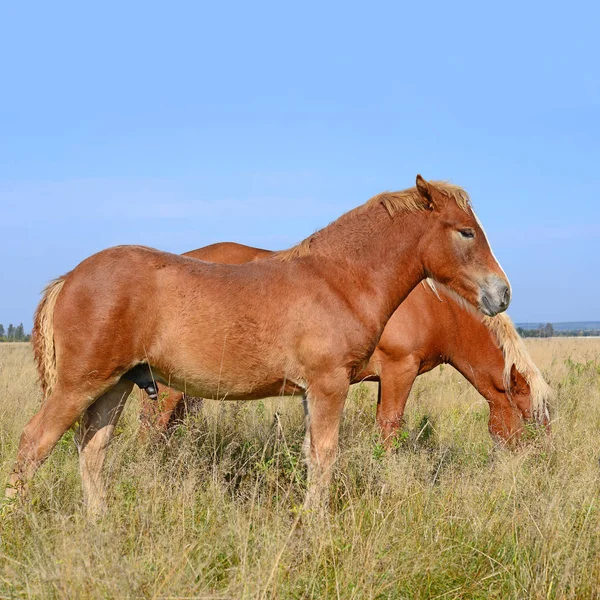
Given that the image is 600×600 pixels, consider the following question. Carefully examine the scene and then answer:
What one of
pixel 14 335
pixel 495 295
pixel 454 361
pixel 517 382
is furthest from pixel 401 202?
pixel 14 335

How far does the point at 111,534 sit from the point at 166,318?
1.44 m

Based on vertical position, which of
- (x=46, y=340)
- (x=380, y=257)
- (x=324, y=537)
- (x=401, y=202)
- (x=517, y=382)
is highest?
(x=401, y=202)

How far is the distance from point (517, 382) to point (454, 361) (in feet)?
2.16

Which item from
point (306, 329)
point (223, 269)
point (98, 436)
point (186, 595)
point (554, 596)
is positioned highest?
point (223, 269)

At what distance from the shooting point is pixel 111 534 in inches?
116

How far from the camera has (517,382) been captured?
20.4ft

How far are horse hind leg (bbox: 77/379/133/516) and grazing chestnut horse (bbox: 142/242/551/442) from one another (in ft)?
4.86

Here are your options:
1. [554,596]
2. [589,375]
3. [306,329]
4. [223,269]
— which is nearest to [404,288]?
[306,329]

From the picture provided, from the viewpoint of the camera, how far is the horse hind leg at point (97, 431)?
425cm

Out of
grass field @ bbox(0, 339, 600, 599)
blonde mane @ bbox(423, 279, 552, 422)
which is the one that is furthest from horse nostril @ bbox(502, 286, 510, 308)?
blonde mane @ bbox(423, 279, 552, 422)

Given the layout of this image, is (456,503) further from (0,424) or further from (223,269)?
(0,424)

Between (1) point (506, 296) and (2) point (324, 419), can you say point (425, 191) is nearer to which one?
(1) point (506, 296)

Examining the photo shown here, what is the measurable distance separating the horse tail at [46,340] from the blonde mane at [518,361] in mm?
3339

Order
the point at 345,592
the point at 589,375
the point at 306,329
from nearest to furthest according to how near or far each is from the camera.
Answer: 1. the point at 345,592
2. the point at 306,329
3. the point at 589,375
